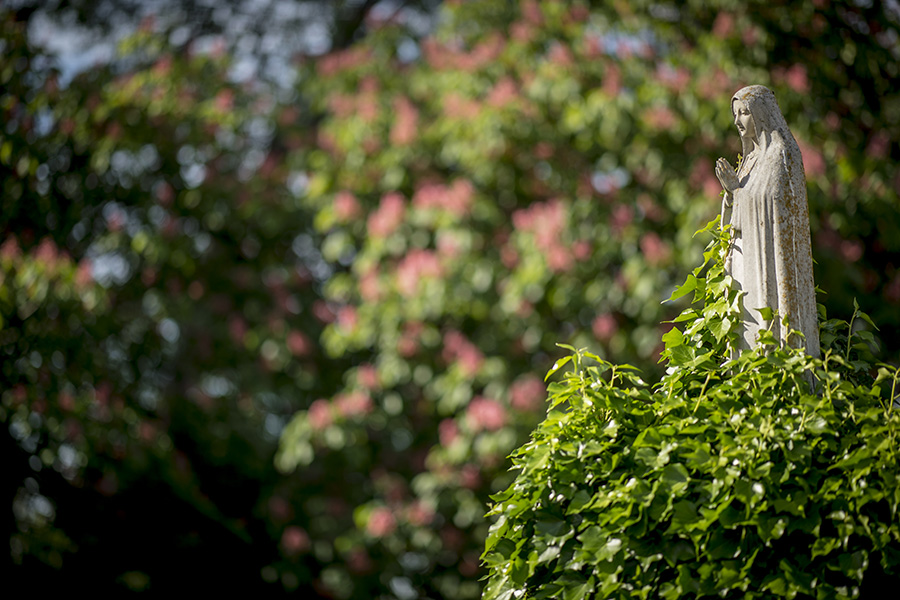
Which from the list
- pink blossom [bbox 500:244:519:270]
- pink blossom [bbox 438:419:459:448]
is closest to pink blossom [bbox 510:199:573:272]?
pink blossom [bbox 500:244:519:270]

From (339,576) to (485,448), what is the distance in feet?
6.82

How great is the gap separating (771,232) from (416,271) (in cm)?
322

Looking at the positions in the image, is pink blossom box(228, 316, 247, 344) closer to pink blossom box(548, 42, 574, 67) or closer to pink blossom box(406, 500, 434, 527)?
pink blossom box(406, 500, 434, 527)

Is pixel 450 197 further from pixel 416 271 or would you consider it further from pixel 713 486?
pixel 713 486

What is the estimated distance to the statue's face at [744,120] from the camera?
1.87 m

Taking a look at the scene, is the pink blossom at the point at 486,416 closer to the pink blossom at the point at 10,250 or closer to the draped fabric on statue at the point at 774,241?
the draped fabric on statue at the point at 774,241

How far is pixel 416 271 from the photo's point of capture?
483 centimetres

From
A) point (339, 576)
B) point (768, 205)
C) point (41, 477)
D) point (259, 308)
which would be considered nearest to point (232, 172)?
point (259, 308)

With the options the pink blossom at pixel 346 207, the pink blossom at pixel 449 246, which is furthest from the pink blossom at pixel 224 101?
the pink blossom at pixel 449 246

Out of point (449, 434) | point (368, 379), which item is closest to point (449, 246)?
point (368, 379)

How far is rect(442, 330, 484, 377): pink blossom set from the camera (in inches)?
183

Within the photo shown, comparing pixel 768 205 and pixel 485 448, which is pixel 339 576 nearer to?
pixel 485 448

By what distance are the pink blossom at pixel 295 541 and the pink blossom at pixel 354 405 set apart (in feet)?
4.32

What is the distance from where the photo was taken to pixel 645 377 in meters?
4.31
